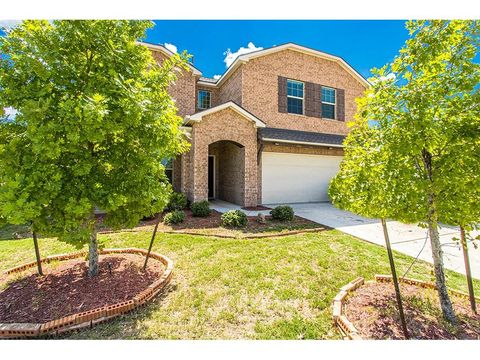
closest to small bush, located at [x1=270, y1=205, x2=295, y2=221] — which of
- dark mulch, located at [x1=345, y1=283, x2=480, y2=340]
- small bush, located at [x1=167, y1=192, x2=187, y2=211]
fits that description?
small bush, located at [x1=167, y1=192, x2=187, y2=211]

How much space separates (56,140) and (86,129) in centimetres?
41

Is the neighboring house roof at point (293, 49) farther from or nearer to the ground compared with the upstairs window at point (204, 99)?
farther from the ground

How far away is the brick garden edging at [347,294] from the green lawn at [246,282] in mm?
124

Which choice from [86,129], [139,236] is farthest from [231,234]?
[86,129]

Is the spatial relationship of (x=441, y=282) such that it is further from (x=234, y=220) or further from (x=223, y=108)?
(x=223, y=108)

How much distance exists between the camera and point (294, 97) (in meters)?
13.0

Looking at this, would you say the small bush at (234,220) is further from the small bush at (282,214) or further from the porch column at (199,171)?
the porch column at (199,171)

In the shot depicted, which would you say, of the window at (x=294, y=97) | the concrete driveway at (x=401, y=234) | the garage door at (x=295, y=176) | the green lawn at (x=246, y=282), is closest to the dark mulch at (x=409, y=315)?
the green lawn at (x=246, y=282)

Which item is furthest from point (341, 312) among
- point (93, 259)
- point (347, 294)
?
point (93, 259)

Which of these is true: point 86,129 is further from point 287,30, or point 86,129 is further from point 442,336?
point 442,336

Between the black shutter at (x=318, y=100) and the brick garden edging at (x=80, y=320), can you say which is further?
the black shutter at (x=318, y=100)

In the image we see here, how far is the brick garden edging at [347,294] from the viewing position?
2676mm

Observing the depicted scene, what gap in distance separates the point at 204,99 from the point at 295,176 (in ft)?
24.1

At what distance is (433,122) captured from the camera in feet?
7.74
